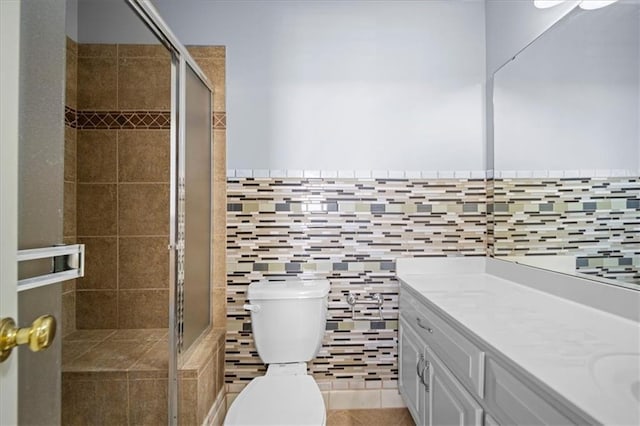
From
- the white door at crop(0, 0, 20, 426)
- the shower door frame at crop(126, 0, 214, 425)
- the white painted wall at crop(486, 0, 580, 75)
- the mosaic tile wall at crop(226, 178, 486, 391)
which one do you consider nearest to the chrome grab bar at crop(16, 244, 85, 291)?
the white door at crop(0, 0, 20, 426)

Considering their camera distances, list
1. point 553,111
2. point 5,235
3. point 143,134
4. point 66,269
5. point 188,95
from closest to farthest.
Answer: point 5,235 → point 66,269 → point 553,111 → point 188,95 → point 143,134

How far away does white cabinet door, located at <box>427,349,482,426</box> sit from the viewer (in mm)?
1051

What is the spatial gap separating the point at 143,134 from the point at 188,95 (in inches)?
21.0

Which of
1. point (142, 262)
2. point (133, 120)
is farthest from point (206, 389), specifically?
point (133, 120)

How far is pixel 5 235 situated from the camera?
21.2 inches

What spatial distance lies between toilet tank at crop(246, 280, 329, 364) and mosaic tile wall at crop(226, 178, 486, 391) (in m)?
0.23

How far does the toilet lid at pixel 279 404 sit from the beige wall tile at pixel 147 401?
368 millimetres

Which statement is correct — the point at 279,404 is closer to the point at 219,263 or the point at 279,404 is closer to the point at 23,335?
the point at 219,263

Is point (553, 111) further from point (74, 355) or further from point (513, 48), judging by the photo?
point (74, 355)

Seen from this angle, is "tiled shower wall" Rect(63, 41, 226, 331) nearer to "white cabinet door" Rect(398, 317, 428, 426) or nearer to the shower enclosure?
the shower enclosure

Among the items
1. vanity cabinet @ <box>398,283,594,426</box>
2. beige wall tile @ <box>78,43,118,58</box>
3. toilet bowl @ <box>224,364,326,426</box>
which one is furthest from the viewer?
beige wall tile @ <box>78,43,118,58</box>

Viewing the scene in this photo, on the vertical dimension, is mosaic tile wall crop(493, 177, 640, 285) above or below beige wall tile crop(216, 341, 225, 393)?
above

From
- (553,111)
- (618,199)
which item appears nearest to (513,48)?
(553,111)

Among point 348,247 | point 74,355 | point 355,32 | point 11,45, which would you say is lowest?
point 74,355
